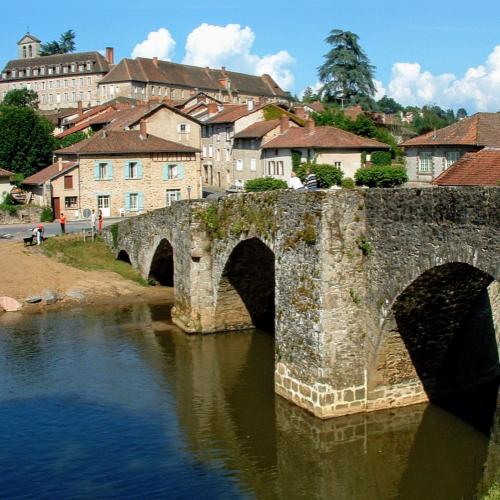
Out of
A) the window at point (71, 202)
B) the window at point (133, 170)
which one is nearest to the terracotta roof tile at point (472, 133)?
the window at point (133, 170)

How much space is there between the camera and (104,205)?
45.2 metres

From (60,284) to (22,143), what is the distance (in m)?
27.2

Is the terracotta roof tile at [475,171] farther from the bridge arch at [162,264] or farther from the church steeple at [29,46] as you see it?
the church steeple at [29,46]

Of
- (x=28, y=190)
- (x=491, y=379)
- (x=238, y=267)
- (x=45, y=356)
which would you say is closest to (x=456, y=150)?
(x=238, y=267)

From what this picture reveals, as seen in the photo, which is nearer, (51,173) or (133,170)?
(133,170)

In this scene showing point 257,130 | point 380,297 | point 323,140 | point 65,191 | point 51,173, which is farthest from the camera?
point 257,130

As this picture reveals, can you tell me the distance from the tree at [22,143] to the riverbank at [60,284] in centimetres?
2288

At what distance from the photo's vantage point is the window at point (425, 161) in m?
38.0

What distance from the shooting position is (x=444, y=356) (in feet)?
58.3

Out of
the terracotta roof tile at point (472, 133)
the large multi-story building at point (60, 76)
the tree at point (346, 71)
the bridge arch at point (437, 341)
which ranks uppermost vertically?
the large multi-story building at point (60, 76)

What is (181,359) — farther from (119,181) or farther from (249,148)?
(249,148)

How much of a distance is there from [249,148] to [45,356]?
3356cm

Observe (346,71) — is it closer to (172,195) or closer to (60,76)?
(172,195)

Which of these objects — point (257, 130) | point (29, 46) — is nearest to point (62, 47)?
point (29, 46)
